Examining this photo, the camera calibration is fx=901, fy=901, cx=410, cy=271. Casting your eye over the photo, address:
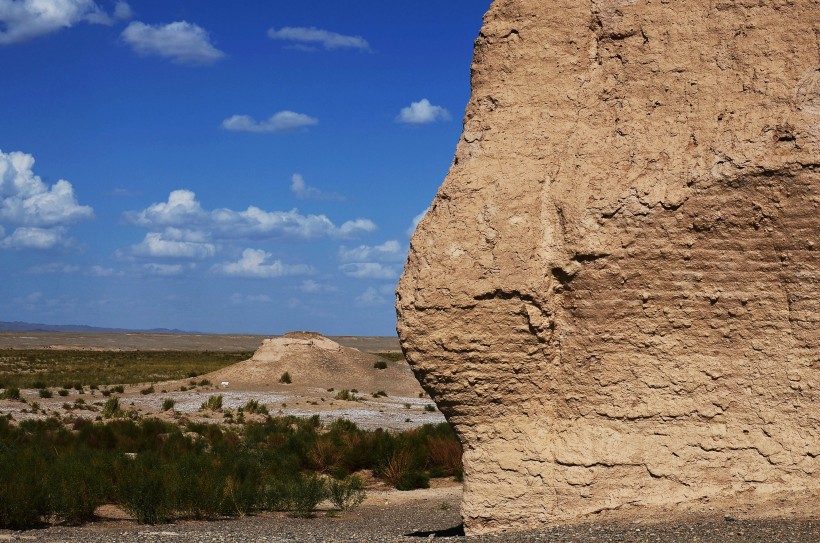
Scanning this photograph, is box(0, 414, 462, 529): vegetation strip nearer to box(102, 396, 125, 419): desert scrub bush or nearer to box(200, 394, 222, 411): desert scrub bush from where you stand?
box(102, 396, 125, 419): desert scrub bush

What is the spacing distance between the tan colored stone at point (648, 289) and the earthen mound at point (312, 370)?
2963 centimetres

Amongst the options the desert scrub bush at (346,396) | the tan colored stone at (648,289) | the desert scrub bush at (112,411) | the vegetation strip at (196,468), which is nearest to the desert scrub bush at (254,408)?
the desert scrub bush at (112,411)

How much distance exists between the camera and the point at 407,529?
1002 centimetres

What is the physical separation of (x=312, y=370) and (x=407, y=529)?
29.1m

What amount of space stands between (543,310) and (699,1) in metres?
3.05

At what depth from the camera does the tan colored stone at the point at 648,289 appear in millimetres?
7340

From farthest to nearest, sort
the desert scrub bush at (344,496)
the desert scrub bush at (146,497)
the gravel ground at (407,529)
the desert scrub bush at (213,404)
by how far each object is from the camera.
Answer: the desert scrub bush at (213,404)
the desert scrub bush at (344,496)
the desert scrub bush at (146,497)
the gravel ground at (407,529)

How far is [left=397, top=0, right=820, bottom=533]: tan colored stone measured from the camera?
7340mm

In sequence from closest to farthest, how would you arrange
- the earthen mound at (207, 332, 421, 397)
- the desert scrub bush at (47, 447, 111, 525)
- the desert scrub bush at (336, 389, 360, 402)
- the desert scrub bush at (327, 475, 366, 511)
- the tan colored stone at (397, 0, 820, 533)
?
1. the tan colored stone at (397, 0, 820, 533)
2. the desert scrub bush at (47, 447, 111, 525)
3. the desert scrub bush at (327, 475, 366, 511)
4. the desert scrub bush at (336, 389, 360, 402)
5. the earthen mound at (207, 332, 421, 397)

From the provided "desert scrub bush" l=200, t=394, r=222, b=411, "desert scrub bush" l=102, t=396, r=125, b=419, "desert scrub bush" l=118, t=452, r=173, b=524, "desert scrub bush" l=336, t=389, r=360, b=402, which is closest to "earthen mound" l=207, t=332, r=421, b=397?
"desert scrub bush" l=336, t=389, r=360, b=402

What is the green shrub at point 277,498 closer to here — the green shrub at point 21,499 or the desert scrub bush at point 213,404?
the green shrub at point 21,499

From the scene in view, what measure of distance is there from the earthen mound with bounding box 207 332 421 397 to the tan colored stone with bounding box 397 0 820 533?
29.6 meters

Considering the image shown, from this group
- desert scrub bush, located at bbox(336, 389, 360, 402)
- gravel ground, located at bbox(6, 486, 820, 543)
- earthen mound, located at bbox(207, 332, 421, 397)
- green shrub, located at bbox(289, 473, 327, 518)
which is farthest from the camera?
earthen mound, located at bbox(207, 332, 421, 397)

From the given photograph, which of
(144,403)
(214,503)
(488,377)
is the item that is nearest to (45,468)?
(214,503)
